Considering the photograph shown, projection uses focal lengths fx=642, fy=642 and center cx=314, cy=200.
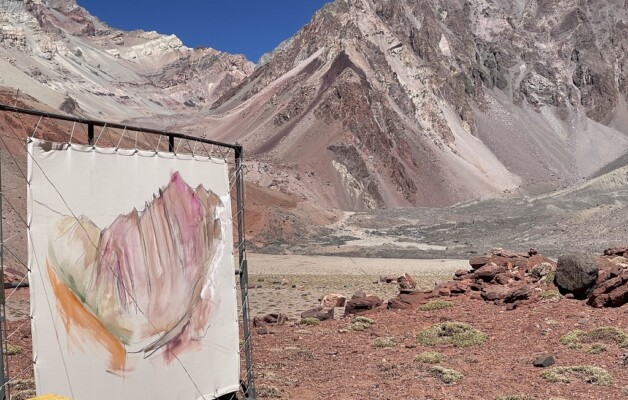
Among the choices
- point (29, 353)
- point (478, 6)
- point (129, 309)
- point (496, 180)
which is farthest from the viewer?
point (478, 6)

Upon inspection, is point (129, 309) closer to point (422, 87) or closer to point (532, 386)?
point (532, 386)

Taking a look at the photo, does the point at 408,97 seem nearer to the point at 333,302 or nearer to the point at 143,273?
the point at 333,302

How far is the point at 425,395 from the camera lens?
854cm

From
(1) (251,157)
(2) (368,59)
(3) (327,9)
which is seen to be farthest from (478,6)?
(1) (251,157)

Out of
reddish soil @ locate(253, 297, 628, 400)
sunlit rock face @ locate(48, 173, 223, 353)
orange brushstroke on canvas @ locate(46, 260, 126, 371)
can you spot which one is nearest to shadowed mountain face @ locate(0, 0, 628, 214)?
reddish soil @ locate(253, 297, 628, 400)

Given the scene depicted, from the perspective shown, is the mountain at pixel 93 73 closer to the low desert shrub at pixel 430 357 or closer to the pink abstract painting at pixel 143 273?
the low desert shrub at pixel 430 357

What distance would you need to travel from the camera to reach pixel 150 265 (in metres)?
6.38

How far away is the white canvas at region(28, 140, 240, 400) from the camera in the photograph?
18.1 feet

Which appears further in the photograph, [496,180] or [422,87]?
[422,87]

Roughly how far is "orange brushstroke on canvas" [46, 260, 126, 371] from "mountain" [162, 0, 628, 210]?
54.8 metres

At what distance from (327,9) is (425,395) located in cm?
10213

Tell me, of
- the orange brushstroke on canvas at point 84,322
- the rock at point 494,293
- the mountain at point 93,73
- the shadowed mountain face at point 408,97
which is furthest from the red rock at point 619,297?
the mountain at point 93,73

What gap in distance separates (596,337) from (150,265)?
25.8 ft

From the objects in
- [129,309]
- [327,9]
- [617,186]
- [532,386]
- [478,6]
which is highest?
[478,6]
